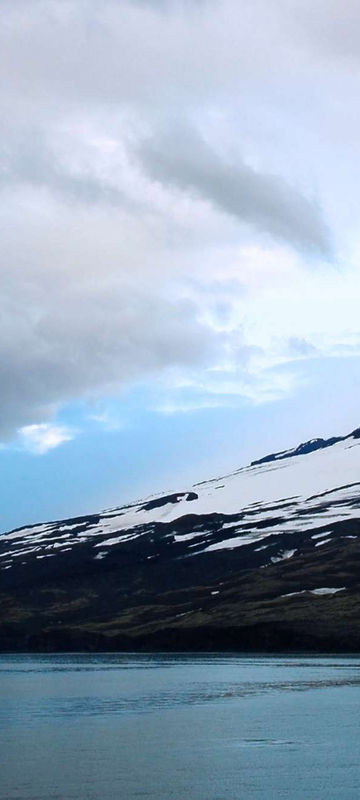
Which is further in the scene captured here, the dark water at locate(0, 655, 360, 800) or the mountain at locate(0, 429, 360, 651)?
the mountain at locate(0, 429, 360, 651)

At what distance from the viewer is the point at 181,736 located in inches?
1769

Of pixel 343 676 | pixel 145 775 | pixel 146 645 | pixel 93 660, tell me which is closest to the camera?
pixel 145 775

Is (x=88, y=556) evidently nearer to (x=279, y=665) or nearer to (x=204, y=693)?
(x=279, y=665)

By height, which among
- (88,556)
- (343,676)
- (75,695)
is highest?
(88,556)

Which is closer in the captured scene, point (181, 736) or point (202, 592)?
point (181, 736)

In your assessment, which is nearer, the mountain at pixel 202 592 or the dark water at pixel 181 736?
the dark water at pixel 181 736

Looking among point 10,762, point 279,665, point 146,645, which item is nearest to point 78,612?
point 146,645

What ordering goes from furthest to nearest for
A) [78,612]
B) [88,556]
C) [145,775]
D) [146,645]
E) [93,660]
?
[88,556], [78,612], [146,645], [93,660], [145,775]

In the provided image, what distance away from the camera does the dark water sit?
32812mm

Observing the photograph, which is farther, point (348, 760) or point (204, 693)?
point (204, 693)

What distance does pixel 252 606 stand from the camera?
133625 mm

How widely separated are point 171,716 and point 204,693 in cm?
1326

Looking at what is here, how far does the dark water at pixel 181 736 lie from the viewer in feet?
108

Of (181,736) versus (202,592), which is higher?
(202,592)
